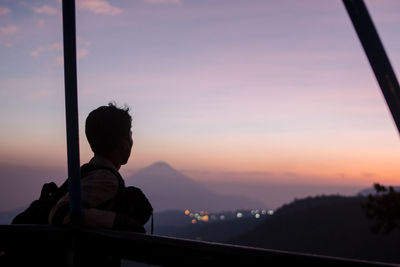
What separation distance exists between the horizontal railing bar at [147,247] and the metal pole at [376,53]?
50 centimetres

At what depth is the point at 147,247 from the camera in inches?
47.5

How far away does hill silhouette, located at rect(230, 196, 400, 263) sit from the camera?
183 ft

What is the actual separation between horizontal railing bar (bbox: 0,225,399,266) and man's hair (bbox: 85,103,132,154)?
0.59 metres

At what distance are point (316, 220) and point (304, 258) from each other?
73.9 m

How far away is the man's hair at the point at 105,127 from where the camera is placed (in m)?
2.03

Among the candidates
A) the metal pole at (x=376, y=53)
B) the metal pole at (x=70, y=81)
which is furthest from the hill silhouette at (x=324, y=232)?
the metal pole at (x=376, y=53)

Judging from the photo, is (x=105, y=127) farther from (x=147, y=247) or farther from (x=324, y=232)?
(x=324, y=232)

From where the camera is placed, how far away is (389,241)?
175 feet

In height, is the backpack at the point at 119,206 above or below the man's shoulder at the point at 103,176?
below

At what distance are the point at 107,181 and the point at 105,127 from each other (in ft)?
1.22

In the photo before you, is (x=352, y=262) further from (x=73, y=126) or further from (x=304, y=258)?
(x=73, y=126)

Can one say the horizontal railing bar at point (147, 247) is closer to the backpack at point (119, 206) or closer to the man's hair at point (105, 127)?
the backpack at point (119, 206)

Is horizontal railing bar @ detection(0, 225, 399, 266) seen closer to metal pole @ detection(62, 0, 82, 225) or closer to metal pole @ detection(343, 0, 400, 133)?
metal pole @ detection(62, 0, 82, 225)

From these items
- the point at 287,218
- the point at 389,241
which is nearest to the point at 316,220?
the point at 287,218
